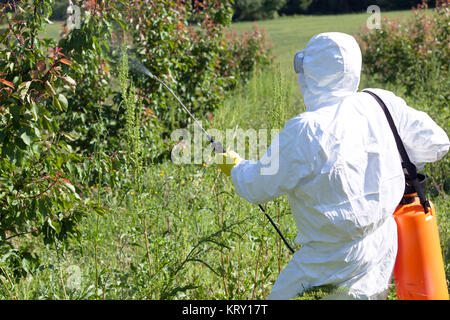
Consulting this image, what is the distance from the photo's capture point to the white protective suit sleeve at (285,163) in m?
1.65

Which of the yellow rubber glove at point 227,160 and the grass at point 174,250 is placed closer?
the yellow rubber glove at point 227,160

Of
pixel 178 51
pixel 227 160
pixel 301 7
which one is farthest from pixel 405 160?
pixel 301 7

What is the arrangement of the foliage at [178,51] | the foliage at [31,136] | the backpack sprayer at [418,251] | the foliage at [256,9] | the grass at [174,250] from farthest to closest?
the foliage at [256,9] → the foliage at [178,51] → the grass at [174,250] → the foliage at [31,136] → the backpack sprayer at [418,251]

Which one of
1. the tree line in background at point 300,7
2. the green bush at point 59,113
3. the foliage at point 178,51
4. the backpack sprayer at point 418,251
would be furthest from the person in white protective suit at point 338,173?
the tree line in background at point 300,7

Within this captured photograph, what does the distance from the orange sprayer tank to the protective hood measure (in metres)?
0.60

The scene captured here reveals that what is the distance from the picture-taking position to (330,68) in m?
1.73

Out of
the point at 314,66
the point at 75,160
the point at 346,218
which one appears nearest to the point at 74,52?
the point at 75,160

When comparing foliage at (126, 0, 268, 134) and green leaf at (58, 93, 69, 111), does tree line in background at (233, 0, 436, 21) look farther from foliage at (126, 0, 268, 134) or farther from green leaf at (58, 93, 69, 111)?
green leaf at (58, 93, 69, 111)

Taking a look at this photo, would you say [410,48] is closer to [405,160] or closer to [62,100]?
[405,160]

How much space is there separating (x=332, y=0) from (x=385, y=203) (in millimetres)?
42907

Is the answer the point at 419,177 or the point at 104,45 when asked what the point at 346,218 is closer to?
the point at 419,177

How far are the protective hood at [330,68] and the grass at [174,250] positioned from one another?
532mm

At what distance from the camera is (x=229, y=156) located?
2031mm

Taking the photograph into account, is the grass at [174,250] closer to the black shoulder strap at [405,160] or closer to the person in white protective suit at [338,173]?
the person in white protective suit at [338,173]
